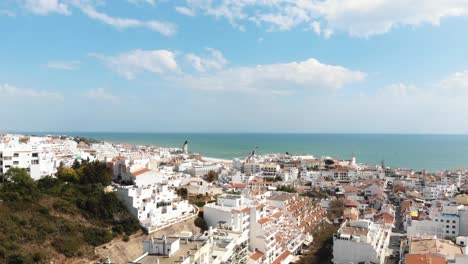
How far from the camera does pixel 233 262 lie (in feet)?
68.0

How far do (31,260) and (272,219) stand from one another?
16.1 meters

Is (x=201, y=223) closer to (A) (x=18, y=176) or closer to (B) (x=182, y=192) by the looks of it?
(B) (x=182, y=192)

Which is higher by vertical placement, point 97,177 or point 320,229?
point 97,177

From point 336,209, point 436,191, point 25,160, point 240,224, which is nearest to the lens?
point 240,224

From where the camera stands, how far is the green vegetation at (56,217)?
1801 cm

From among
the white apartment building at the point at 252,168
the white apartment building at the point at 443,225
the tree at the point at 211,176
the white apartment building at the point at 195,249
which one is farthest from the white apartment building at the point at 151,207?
the white apartment building at the point at 252,168

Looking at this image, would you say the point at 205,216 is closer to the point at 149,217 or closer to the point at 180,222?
the point at 180,222

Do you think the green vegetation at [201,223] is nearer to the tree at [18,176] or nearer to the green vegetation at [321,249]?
the green vegetation at [321,249]

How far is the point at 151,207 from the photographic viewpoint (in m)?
25.5

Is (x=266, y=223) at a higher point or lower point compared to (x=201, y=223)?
higher

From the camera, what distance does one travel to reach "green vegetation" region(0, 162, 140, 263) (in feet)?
59.1

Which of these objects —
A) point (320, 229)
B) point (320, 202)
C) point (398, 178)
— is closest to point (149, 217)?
point (320, 229)

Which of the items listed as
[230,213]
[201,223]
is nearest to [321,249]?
[230,213]

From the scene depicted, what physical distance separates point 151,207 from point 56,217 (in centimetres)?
613
